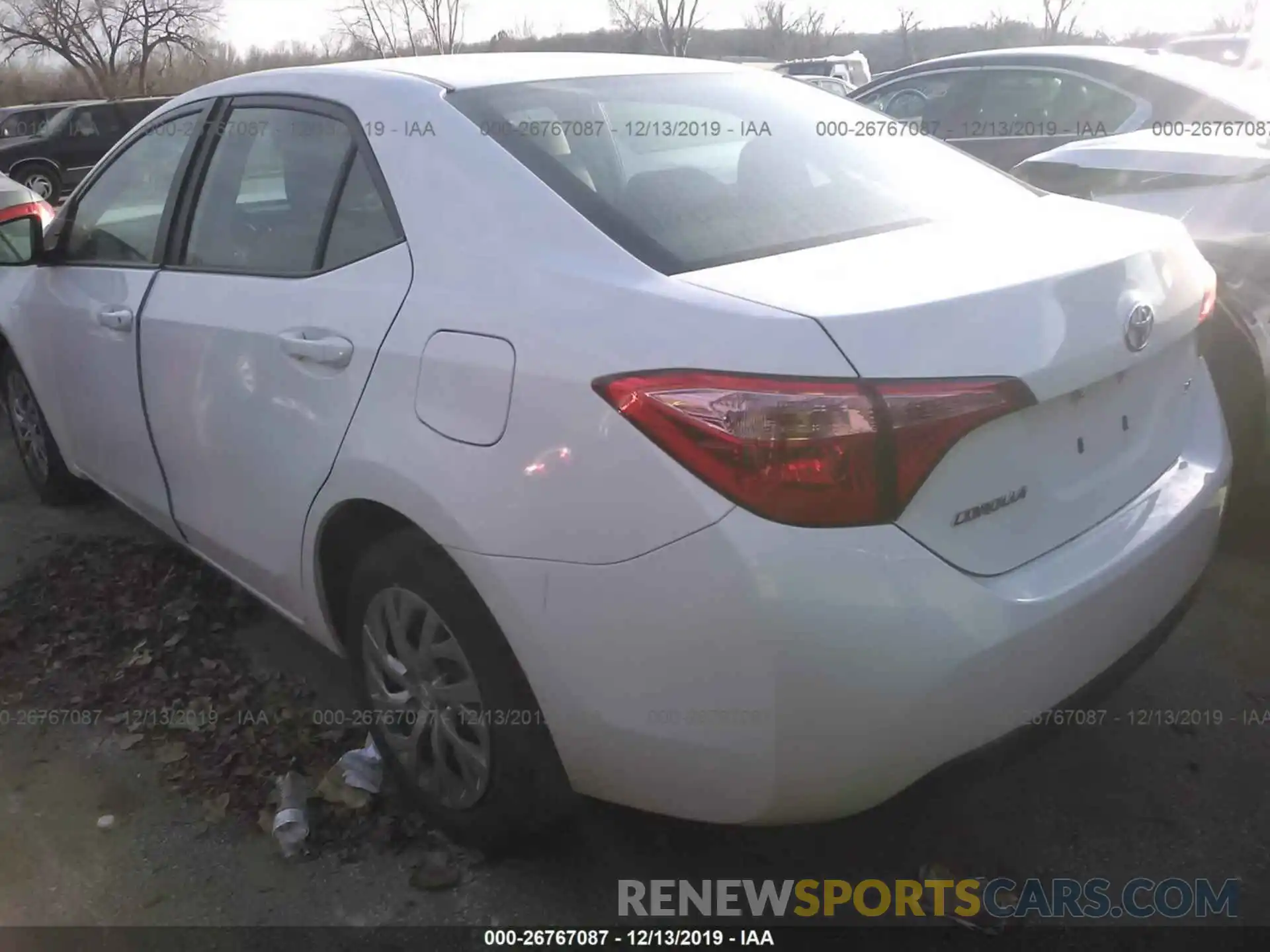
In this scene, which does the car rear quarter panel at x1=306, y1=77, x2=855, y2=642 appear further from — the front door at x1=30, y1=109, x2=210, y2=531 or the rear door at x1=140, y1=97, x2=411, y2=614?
the front door at x1=30, y1=109, x2=210, y2=531

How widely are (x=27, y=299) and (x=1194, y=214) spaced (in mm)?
4062

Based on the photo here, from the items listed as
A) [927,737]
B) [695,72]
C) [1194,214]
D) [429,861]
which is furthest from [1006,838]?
[1194,214]

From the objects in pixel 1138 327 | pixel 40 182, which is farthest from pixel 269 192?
pixel 40 182

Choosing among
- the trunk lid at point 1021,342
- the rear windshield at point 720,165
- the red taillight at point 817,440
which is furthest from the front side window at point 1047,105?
the red taillight at point 817,440

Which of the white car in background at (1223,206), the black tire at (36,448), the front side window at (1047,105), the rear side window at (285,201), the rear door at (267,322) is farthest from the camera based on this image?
the front side window at (1047,105)

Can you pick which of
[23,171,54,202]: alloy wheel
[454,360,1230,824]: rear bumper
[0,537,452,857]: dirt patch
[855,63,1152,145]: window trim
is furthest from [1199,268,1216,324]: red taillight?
[23,171,54,202]: alloy wheel

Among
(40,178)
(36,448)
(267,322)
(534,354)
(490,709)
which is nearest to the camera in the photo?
(534,354)

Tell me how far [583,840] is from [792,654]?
106cm

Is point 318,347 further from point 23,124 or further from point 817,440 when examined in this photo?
point 23,124

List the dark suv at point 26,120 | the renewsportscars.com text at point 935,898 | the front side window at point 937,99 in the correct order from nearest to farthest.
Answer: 1. the renewsportscars.com text at point 935,898
2. the front side window at point 937,99
3. the dark suv at point 26,120

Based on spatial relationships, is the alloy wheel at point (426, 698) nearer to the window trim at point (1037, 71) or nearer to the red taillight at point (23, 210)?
the window trim at point (1037, 71)

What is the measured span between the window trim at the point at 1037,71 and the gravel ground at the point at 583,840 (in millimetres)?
2942

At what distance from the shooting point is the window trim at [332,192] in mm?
2354

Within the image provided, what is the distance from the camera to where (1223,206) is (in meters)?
3.57
